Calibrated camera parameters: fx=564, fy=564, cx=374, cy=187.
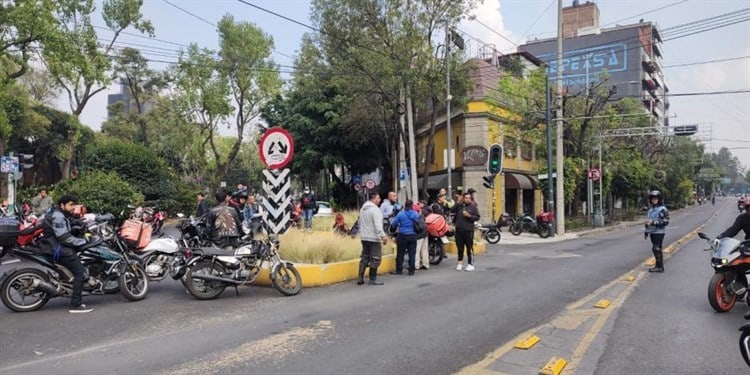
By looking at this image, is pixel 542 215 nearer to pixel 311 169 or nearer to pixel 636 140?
pixel 311 169

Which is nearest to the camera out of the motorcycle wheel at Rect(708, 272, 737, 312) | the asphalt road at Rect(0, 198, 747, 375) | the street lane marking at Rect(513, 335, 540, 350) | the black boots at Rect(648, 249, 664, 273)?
the asphalt road at Rect(0, 198, 747, 375)

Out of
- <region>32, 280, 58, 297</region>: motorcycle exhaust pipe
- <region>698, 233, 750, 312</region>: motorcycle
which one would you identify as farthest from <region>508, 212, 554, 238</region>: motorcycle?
<region>32, 280, 58, 297</region>: motorcycle exhaust pipe

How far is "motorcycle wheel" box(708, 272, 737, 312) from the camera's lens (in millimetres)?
7848

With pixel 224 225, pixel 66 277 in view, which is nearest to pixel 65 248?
pixel 66 277

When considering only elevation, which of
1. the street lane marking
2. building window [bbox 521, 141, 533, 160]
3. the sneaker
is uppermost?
building window [bbox 521, 141, 533, 160]

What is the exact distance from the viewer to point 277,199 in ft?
35.6

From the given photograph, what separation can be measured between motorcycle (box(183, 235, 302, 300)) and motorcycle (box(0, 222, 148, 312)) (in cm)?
85

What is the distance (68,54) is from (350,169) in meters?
22.6

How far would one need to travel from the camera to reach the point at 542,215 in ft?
81.9

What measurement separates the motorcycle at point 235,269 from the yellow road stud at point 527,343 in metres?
4.20

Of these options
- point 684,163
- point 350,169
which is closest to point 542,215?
point 350,169

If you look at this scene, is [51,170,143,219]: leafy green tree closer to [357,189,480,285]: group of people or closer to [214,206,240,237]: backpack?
[214,206,240,237]: backpack

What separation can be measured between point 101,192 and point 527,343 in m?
20.9

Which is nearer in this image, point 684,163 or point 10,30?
point 10,30
